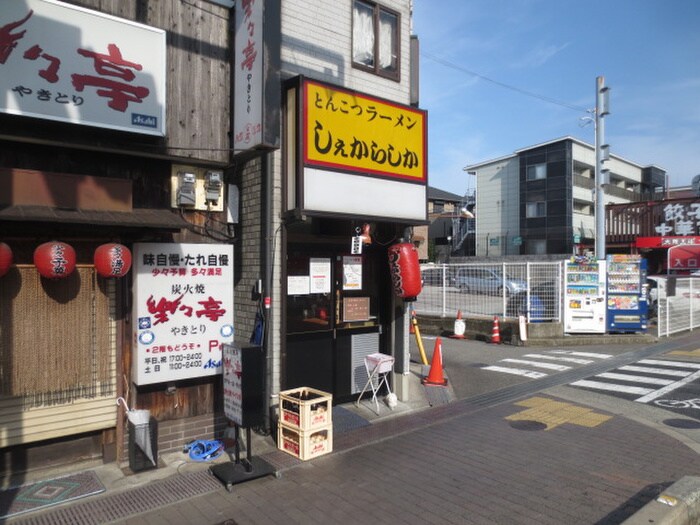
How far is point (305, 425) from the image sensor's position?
22.2 feet

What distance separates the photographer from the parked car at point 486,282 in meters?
17.2

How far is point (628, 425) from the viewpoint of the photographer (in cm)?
827

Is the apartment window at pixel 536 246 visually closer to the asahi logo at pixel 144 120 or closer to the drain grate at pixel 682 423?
the drain grate at pixel 682 423

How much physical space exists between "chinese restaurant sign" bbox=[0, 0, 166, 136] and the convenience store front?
204cm

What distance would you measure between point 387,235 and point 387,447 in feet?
12.7

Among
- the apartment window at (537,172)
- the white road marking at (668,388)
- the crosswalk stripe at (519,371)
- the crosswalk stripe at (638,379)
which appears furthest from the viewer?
the apartment window at (537,172)

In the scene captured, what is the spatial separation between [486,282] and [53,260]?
14.8 m

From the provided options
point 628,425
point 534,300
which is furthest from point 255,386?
point 534,300

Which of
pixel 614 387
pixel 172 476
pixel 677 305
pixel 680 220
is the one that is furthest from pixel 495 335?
pixel 680 220

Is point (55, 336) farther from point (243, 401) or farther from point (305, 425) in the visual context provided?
point (305, 425)

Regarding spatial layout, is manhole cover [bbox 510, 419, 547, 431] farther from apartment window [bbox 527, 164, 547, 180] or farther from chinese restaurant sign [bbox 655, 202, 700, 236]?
apartment window [bbox 527, 164, 547, 180]

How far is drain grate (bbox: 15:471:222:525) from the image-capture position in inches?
206

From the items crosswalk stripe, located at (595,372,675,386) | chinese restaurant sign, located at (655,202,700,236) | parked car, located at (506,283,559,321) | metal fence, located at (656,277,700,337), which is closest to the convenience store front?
crosswalk stripe, located at (595,372,675,386)

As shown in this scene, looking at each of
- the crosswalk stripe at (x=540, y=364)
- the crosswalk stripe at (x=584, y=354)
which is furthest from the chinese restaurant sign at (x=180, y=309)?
the crosswalk stripe at (x=584, y=354)
